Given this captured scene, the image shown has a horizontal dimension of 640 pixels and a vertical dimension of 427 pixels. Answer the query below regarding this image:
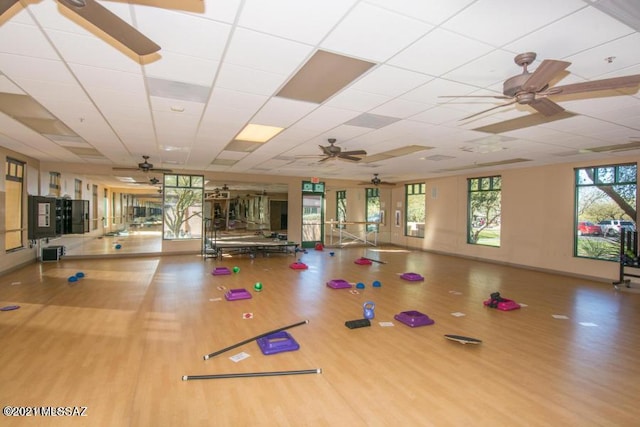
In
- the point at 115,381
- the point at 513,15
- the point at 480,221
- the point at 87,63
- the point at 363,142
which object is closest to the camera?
the point at 513,15

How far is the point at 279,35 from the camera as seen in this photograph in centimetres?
250

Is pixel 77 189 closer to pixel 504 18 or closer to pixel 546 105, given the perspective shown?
pixel 504 18

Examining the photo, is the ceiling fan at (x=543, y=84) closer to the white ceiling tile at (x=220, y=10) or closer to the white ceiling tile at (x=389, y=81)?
the white ceiling tile at (x=389, y=81)

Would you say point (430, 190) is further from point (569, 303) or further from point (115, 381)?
point (115, 381)

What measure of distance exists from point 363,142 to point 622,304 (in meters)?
5.36

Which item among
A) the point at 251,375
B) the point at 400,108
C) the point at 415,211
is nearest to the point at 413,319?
the point at 251,375

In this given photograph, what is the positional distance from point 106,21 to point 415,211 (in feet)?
41.4

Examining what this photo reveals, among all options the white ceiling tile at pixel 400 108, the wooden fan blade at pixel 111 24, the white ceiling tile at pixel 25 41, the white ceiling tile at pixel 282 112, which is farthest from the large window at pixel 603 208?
the white ceiling tile at pixel 25 41

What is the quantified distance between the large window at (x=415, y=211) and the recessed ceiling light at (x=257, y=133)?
28.0ft

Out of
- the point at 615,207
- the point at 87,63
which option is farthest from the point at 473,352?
A: the point at 615,207

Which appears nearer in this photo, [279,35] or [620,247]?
[279,35]

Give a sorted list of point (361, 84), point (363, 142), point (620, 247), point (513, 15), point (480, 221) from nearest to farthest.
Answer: point (513, 15) → point (361, 84) → point (363, 142) → point (620, 247) → point (480, 221)

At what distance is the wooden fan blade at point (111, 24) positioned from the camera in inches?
65.8

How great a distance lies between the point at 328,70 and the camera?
314 cm
